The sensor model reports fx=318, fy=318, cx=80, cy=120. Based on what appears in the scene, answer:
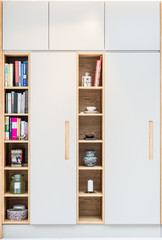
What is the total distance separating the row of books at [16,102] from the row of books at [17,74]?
11 centimetres

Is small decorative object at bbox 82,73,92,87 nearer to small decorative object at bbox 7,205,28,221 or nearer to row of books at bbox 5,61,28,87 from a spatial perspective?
row of books at bbox 5,61,28,87

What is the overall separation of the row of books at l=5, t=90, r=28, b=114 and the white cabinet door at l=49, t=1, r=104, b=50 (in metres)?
0.62

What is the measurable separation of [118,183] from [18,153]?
113 centimetres

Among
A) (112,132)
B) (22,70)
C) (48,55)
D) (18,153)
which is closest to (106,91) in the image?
(112,132)

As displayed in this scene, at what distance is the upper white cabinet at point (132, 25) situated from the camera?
336 cm

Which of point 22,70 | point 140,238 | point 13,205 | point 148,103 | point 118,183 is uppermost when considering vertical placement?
point 22,70

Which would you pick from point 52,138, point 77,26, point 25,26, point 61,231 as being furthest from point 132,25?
point 61,231

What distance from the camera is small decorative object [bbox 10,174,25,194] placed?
342cm

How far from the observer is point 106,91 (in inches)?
132

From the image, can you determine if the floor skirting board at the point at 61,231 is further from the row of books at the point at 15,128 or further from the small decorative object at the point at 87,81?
the small decorative object at the point at 87,81

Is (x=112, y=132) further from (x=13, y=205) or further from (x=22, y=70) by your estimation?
(x=13, y=205)

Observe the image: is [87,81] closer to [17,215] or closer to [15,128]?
[15,128]

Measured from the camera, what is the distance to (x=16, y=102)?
3443 millimetres

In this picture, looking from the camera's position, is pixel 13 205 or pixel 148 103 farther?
pixel 13 205
